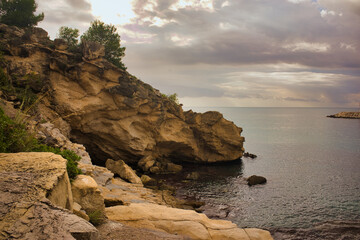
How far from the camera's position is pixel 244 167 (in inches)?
1972

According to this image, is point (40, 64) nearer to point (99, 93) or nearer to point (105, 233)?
point (99, 93)

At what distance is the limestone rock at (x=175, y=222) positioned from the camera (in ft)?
45.4

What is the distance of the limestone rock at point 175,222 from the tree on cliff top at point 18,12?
142 ft

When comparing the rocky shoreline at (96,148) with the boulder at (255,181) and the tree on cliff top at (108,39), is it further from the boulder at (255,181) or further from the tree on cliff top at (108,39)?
the boulder at (255,181)

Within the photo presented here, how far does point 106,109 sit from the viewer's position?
4016 centimetres

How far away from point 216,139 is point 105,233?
43.0m

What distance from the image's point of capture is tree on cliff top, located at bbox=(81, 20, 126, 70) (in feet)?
156

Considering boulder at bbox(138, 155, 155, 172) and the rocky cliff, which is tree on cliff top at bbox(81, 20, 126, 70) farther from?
boulder at bbox(138, 155, 155, 172)

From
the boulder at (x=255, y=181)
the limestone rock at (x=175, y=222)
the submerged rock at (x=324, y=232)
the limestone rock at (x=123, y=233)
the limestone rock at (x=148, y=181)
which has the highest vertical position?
the limestone rock at (x=123, y=233)

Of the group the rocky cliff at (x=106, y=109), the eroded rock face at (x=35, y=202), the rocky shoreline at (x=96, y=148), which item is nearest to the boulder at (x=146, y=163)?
the rocky shoreline at (x=96, y=148)

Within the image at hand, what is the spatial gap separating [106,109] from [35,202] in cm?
3486

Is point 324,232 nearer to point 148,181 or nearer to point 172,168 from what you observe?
point 148,181

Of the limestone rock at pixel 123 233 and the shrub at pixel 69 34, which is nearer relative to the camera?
the limestone rock at pixel 123 233

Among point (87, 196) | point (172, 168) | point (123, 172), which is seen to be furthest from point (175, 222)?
point (172, 168)
